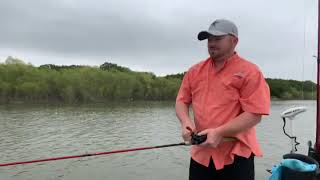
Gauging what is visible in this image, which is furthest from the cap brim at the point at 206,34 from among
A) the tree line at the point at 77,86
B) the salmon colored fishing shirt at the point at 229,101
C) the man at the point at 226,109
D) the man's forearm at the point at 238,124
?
the tree line at the point at 77,86

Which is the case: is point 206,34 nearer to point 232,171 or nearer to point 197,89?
point 197,89

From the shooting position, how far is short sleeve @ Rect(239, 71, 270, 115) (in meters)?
2.71

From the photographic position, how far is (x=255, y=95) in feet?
8.95

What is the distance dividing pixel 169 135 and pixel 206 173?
20275 mm

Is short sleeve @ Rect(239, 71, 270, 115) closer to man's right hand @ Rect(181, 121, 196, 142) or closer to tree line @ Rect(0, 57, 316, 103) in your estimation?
man's right hand @ Rect(181, 121, 196, 142)

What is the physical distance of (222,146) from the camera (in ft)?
9.41

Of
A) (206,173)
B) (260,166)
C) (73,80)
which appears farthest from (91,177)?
(73,80)

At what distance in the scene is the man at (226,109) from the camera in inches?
107

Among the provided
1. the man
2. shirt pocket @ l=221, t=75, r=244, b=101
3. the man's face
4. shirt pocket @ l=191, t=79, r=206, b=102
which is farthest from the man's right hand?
the man's face

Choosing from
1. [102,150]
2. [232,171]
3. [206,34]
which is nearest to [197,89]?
[206,34]

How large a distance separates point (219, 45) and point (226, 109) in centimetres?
42

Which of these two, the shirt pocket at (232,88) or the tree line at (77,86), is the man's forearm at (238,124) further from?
the tree line at (77,86)

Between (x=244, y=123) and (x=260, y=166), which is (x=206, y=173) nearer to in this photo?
(x=244, y=123)

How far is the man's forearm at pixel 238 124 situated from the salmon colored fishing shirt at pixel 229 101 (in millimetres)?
38
